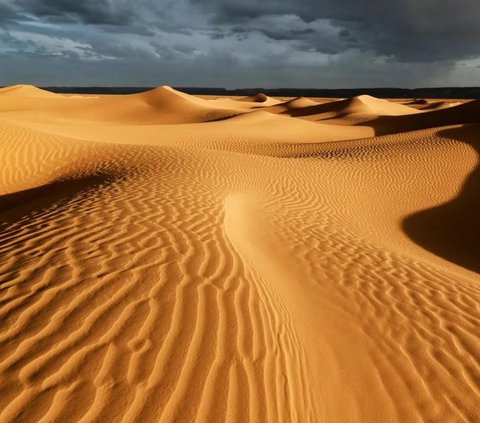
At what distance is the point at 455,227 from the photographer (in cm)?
965

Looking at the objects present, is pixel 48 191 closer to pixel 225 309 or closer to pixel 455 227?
pixel 225 309

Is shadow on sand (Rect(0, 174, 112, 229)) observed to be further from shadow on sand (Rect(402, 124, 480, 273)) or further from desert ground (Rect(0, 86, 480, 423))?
shadow on sand (Rect(402, 124, 480, 273))

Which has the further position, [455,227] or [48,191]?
[455,227]

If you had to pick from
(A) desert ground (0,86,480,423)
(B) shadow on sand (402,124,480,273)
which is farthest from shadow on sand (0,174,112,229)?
(B) shadow on sand (402,124,480,273)

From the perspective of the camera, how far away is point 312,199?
973cm

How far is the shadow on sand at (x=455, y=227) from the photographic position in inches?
319

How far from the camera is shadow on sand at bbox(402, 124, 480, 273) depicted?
8.10 meters

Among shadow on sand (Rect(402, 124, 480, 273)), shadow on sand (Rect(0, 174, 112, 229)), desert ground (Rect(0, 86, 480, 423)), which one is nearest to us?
desert ground (Rect(0, 86, 480, 423))

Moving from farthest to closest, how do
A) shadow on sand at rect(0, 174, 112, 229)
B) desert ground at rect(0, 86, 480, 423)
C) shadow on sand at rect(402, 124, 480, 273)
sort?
shadow on sand at rect(0, 174, 112, 229)
shadow on sand at rect(402, 124, 480, 273)
desert ground at rect(0, 86, 480, 423)

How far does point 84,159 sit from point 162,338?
10944mm

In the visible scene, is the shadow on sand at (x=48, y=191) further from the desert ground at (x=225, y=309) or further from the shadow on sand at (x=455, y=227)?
the shadow on sand at (x=455, y=227)

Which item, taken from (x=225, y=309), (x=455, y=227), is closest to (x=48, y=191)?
(x=225, y=309)

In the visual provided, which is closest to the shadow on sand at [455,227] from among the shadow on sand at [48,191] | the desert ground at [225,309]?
the desert ground at [225,309]

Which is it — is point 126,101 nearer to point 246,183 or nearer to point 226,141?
point 226,141
